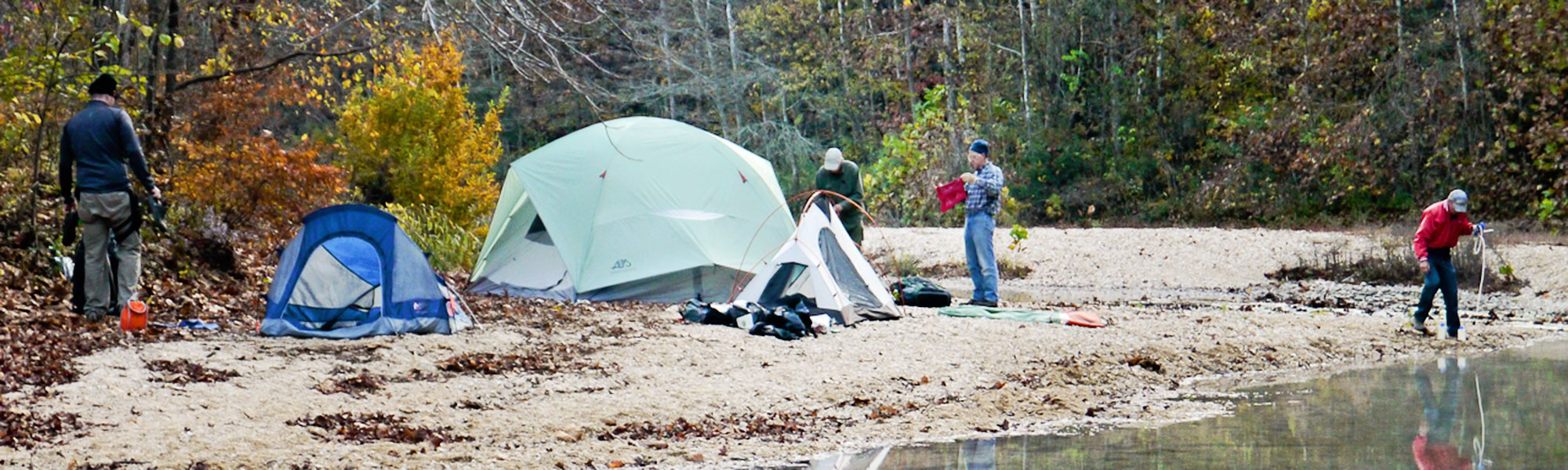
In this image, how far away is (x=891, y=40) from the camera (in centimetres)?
3478

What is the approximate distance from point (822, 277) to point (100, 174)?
5337 millimetres

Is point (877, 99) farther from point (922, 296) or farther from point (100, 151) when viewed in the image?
point (100, 151)

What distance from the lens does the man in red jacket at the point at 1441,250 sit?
11.7 m

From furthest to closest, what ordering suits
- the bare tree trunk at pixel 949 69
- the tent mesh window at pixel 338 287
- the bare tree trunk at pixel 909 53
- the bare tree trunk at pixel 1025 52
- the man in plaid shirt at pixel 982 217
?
1. the bare tree trunk at pixel 909 53
2. the bare tree trunk at pixel 949 69
3. the bare tree trunk at pixel 1025 52
4. the man in plaid shirt at pixel 982 217
5. the tent mesh window at pixel 338 287

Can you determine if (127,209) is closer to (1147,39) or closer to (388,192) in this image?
(388,192)

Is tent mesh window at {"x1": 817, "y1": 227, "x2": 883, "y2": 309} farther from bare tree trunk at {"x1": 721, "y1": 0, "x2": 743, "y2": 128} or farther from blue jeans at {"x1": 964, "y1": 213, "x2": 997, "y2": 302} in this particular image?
bare tree trunk at {"x1": 721, "y1": 0, "x2": 743, "y2": 128}

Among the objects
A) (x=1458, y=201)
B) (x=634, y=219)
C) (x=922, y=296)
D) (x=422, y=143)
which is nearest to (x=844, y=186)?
(x=922, y=296)

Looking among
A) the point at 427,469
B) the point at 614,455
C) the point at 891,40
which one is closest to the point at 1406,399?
the point at 614,455

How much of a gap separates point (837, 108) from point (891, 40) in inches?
124

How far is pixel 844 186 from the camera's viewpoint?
13852 millimetres

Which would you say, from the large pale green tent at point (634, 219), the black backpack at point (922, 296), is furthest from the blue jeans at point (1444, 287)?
the large pale green tent at point (634, 219)

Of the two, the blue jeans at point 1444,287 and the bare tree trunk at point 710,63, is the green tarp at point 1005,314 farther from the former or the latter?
the bare tree trunk at point 710,63

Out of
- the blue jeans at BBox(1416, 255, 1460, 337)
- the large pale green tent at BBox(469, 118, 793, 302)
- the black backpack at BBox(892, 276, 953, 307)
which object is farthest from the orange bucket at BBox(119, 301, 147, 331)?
the blue jeans at BBox(1416, 255, 1460, 337)

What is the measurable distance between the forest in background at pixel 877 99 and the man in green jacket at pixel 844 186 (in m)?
2.11
